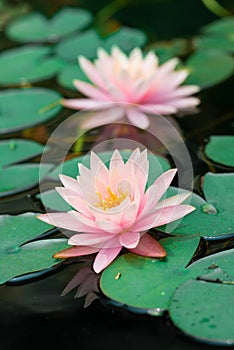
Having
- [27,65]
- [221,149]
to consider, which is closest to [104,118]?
[221,149]

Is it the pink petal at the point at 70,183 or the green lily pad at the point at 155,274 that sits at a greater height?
the pink petal at the point at 70,183

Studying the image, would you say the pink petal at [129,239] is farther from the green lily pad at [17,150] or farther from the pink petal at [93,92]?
the pink petal at [93,92]

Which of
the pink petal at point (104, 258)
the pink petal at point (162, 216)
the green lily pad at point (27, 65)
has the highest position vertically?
the pink petal at point (162, 216)

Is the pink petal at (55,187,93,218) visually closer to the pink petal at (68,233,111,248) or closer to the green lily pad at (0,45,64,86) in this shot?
the pink petal at (68,233,111,248)

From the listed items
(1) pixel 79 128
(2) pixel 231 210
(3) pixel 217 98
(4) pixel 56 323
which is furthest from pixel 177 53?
(4) pixel 56 323

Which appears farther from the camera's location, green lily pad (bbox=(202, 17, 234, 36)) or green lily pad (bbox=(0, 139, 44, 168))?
green lily pad (bbox=(202, 17, 234, 36))

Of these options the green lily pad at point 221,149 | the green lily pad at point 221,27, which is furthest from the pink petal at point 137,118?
the green lily pad at point 221,27

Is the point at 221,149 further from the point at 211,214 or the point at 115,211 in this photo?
the point at 115,211

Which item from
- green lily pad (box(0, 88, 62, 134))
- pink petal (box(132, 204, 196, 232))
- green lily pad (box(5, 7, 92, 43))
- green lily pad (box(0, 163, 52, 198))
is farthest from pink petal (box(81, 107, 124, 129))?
green lily pad (box(5, 7, 92, 43))
